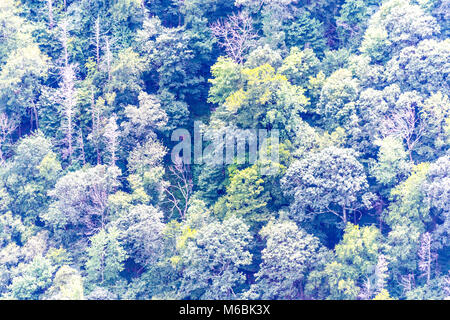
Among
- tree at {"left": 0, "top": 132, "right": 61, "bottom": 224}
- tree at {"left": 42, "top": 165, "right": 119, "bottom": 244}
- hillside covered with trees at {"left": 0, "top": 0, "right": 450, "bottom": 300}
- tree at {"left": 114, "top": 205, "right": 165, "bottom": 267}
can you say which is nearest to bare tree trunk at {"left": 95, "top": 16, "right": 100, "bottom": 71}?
hillside covered with trees at {"left": 0, "top": 0, "right": 450, "bottom": 300}

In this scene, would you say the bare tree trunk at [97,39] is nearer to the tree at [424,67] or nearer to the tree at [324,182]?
the tree at [324,182]

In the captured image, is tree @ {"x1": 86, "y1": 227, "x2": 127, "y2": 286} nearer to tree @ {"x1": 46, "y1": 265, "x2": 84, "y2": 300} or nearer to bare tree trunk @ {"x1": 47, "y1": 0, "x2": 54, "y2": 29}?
tree @ {"x1": 46, "y1": 265, "x2": 84, "y2": 300}

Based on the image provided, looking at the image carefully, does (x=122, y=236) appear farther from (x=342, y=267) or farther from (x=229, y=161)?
(x=342, y=267)

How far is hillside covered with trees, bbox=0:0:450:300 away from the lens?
29.7 metres

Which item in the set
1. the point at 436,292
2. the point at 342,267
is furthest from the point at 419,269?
the point at 342,267

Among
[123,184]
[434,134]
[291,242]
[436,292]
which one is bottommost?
[436,292]

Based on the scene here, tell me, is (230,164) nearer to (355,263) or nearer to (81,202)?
(81,202)

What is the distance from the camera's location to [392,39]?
32938 mm

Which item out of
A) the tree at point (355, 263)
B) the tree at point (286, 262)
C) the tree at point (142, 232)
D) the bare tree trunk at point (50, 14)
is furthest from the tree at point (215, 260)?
the bare tree trunk at point (50, 14)

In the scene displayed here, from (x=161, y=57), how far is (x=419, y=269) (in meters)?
17.8

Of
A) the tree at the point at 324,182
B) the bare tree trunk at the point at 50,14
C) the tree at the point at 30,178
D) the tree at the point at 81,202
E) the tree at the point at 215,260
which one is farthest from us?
the bare tree trunk at the point at 50,14

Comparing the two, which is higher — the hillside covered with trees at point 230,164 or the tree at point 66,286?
the hillside covered with trees at point 230,164

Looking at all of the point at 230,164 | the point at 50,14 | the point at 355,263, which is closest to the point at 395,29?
the point at 230,164

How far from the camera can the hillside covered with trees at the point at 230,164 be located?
2970cm
